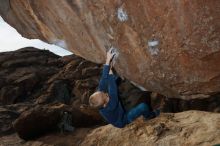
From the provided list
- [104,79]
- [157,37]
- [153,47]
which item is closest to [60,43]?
[104,79]

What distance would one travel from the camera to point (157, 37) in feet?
23.1

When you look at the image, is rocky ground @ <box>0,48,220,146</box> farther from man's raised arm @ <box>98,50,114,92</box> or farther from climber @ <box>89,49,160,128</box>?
man's raised arm @ <box>98,50,114,92</box>

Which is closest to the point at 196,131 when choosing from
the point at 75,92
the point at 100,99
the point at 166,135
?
the point at 166,135

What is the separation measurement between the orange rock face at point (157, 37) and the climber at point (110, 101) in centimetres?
61

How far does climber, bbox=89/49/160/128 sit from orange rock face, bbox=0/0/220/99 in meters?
0.61

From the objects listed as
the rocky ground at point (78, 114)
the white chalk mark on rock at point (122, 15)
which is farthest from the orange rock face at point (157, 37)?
the rocky ground at point (78, 114)

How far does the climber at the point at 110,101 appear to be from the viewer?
7459mm

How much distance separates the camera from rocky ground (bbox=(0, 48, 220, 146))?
10.5 m

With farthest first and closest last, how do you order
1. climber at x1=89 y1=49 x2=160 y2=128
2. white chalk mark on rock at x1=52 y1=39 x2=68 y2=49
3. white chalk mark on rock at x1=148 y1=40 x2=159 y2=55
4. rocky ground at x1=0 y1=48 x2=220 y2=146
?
1. white chalk mark on rock at x1=52 y1=39 x2=68 y2=49
2. rocky ground at x1=0 y1=48 x2=220 y2=146
3. climber at x1=89 y1=49 x2=160 y2=128
4. white chalk mark on rock at x1=148 y1=40 x2=159 y2=55

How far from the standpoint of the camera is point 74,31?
9.49 metres

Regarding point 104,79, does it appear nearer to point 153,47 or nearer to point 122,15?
point 153,47

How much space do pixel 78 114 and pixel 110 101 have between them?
232 inches

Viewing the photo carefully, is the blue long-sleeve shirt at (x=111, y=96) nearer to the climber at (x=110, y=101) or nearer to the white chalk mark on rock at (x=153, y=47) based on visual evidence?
the climber at (x=110, y=101)

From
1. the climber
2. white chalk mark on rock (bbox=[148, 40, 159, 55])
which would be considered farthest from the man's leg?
white chalk mark on rock (bbox=[148, 40, 159, 55])
